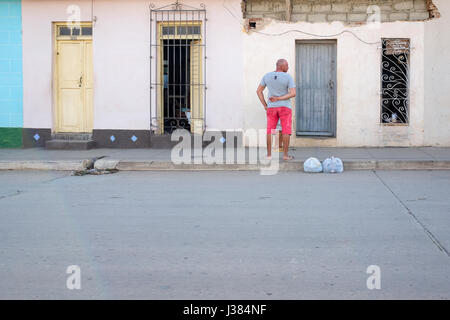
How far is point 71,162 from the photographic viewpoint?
39.0 ft

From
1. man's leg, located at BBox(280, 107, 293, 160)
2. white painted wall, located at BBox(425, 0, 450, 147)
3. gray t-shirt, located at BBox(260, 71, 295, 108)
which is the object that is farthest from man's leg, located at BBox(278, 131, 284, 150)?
white painted wall, located at BBox(425, 0, 450, 147)

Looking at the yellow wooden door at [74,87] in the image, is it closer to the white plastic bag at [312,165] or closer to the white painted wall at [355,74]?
the white painted wall at [355,74]

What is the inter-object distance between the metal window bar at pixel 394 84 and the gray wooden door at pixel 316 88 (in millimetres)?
1149

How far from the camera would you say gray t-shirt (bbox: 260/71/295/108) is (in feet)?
38.3

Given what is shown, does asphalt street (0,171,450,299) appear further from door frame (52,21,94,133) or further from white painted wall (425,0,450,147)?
door frame (52,21,94,133)

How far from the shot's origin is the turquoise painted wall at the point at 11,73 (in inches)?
584

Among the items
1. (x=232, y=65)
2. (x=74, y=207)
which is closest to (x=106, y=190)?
(x=74, y=207)

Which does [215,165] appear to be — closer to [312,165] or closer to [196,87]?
[312,165]

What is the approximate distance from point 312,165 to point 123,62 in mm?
5892
